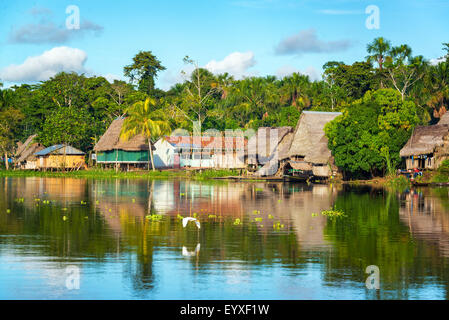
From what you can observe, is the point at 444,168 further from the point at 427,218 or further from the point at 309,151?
the point at 427,218

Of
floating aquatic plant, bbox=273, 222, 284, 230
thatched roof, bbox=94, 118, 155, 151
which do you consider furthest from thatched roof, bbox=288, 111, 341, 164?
floating aquatic plant, bbox=273, 222, 284, 230

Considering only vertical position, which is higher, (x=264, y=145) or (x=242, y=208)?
(x=264, y=145)

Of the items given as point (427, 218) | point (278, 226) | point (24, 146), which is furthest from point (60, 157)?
point (427, 218)

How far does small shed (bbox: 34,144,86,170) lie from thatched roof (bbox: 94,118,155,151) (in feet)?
11.0

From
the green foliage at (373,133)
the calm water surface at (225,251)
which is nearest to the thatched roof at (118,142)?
the green foliage at (373,133)

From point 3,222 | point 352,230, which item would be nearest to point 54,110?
point 3,222

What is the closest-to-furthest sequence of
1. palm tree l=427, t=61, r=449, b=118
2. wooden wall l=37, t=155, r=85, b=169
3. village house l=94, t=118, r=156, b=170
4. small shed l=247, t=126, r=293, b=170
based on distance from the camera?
palm tree l=427, t=61, r=449, b=118, small shed l=247, t=126, r=293, b=170, village house l=94, t=118, r=156, b=170, wooden wall l=37, t=155, r=85, b=169

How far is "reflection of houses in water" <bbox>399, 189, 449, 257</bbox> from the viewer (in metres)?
18.5

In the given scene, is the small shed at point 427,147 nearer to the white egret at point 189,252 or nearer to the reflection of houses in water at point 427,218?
the reflection of houses in water at point 427,218

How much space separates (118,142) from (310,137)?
85.2 feet

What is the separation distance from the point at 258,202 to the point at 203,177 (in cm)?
2828

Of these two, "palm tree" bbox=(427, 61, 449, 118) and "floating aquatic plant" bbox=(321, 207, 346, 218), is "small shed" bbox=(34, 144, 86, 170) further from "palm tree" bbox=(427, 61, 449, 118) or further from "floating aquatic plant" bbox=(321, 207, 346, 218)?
"floating aquatic plant" bbox=(321, 207, 346, 218)

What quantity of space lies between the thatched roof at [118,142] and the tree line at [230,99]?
3.16m

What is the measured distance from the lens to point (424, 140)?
148 ft
